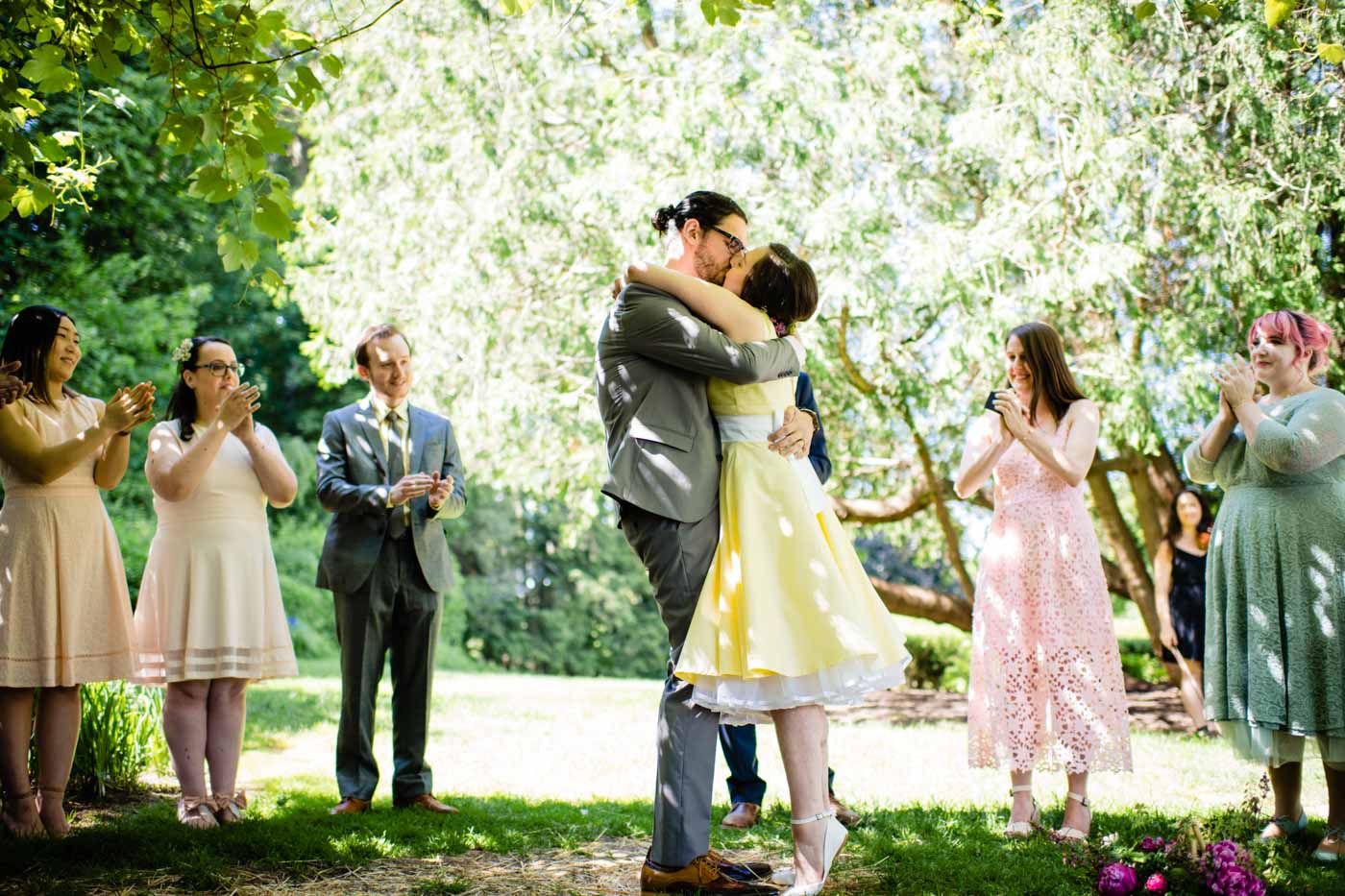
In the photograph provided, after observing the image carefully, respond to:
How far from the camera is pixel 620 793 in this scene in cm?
593

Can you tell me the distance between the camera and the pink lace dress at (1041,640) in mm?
4512

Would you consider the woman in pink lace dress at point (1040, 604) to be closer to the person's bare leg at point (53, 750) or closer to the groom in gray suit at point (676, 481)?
the groom in gray suit at point (676, 481)

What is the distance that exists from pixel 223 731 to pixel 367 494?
1.12m

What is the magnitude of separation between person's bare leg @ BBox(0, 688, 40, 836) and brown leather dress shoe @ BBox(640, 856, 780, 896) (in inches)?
92.8

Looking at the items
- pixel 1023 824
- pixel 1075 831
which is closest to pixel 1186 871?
pixel 1075 831

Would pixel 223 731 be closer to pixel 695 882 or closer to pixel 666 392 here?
pixel 695 882

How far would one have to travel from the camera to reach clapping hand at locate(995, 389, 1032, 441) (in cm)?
446

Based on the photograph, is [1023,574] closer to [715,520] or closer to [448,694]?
[715,520]

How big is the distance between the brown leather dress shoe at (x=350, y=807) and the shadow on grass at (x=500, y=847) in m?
0.08

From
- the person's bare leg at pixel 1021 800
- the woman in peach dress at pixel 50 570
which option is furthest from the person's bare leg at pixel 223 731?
the person's bare leg at pixel 1021 800

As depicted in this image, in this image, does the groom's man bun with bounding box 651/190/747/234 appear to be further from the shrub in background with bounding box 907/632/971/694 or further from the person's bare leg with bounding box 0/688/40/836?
the shrub in background with bounding box 907/632/971/694

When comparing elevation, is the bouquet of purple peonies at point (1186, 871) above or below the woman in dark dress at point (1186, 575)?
below

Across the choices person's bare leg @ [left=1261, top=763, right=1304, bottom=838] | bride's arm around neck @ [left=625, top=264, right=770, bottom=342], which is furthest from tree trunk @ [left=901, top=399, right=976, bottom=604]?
bride's arm around neck @ [left=625, top=264, right=770, bottom=342]

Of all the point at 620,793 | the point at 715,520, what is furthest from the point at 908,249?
the point at 715,520
